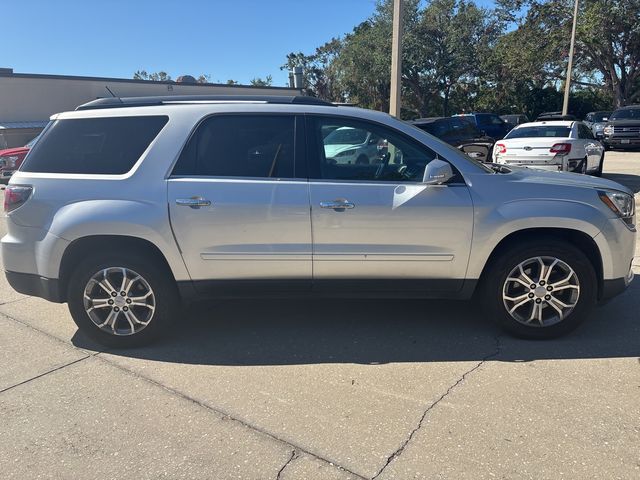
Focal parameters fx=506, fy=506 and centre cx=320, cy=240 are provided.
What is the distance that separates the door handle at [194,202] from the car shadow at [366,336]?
1.15 meters

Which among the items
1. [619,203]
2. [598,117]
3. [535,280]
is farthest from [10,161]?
[598,117]

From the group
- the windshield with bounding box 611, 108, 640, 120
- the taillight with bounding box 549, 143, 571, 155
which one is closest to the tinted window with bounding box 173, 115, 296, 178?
the taillight with bounding box 549, 143, 571, 155

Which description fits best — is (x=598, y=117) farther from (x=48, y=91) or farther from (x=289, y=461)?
(x=289, y=461)

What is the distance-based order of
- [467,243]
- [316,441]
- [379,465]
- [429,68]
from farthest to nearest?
[429,68], [467,243], [316,441], [379,465]

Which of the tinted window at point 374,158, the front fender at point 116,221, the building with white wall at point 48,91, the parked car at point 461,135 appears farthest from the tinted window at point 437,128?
the front fender at point 116,221

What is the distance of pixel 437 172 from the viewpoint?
141 inches

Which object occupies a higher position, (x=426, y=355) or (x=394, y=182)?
(x=394, y=182)

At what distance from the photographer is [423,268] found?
3844 mm

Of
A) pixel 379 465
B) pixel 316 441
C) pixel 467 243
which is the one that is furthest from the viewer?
pixel 467 243

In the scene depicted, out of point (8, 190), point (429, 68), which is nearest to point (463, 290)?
point (8, 190)

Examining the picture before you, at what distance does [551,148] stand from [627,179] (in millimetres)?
4021

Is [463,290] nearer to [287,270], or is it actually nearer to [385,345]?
[385,345]

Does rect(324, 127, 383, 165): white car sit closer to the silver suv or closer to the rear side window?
the silver suv

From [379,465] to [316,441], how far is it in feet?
1.27
